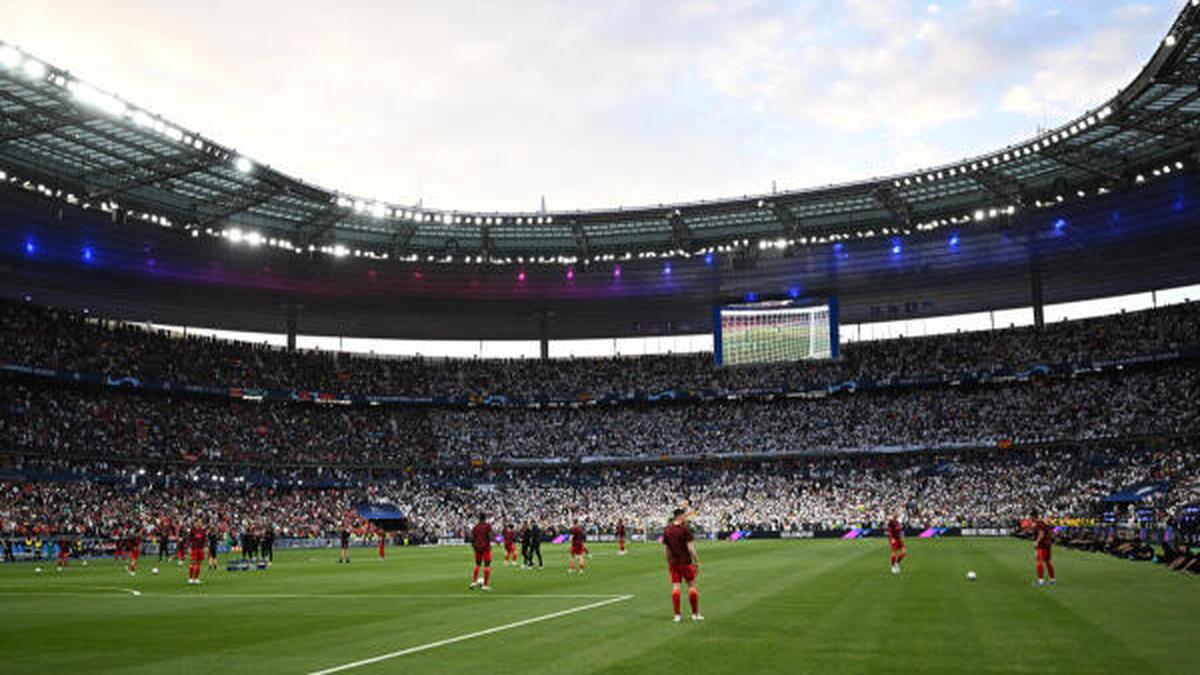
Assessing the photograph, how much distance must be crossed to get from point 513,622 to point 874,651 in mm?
7540


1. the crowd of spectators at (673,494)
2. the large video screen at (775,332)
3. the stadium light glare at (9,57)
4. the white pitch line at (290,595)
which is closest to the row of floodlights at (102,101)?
the stadium light glare at (9,57)

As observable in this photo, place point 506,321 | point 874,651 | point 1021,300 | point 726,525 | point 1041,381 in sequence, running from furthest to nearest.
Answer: point 506,321, point 1021,300, point 1041,381, point 726,525, point 874,651

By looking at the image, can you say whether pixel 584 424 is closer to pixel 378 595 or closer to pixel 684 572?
pixel 378 595

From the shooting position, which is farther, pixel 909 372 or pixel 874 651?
pixel 909 372

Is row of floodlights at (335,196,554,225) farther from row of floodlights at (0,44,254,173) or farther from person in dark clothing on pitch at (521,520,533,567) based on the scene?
person in dark clothing on pitch at (521,520,533,567)

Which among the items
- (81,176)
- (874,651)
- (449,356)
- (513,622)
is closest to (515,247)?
(449,356)

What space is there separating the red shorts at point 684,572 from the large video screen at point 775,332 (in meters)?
61.9

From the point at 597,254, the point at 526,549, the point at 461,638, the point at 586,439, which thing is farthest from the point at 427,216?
the point at 461,638

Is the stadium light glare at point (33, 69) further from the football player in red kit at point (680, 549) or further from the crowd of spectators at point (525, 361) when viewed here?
the football player in red kit at point (680, 549)

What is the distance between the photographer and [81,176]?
55.6m

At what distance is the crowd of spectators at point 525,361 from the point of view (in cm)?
7300

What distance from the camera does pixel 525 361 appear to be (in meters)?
97.1

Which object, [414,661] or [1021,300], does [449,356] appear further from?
[414,661]

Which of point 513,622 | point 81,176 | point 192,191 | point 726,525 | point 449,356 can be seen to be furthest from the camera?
point 449,356
